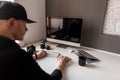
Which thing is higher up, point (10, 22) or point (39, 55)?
point (10, 22)

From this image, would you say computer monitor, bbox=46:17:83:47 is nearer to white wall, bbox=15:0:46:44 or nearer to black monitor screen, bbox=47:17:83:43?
black monitor screen, bbox=47:17:83:43

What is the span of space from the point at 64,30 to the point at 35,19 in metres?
0.63

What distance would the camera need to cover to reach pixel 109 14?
71.6 inches

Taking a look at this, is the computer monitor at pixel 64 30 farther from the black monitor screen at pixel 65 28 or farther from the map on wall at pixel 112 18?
the map on wall at pixel 112 18

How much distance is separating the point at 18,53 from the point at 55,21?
4.55ft

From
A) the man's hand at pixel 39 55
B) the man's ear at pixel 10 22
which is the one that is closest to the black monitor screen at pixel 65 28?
the man's hand at pixel 39 55

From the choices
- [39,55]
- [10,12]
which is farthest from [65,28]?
[10,12]

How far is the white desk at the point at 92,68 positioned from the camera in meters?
1.29

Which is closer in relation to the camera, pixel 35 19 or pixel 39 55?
pixel 39 55

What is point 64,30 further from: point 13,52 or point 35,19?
point 13,52

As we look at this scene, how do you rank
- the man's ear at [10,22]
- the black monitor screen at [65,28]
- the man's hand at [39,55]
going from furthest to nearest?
the black monitor screen at [65,28]
the man's hand at [39,55]
the man's ear at [10,22]

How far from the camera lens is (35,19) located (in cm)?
236

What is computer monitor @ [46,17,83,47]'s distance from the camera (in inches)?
76.7

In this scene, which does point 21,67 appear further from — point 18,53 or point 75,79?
point 75,79
